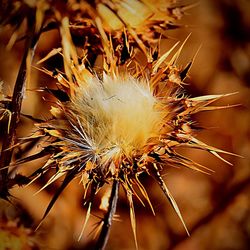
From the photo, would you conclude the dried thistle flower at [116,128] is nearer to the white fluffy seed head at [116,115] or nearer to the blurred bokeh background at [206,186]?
the white fluffy seed head at [116,115]

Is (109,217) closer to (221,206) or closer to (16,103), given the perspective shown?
(16,103)

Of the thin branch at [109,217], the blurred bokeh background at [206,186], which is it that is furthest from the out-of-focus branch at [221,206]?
the thin branch at [109,217]

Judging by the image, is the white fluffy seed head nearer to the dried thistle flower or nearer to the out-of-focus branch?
the dried thistle flower

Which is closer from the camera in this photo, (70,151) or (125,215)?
(70,151)

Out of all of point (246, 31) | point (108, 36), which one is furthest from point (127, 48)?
point (246, 31)

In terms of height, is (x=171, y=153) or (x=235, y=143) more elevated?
(x=171, y=153)

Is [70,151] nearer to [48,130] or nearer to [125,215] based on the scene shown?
[48,130]

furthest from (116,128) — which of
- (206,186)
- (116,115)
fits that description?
(206,186)
